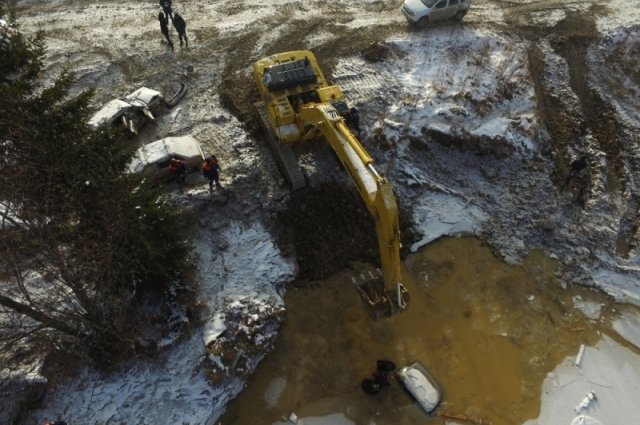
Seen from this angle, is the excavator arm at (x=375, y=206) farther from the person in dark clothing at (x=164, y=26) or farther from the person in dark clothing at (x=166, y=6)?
the person in dark clothing at (x=166, y=6)

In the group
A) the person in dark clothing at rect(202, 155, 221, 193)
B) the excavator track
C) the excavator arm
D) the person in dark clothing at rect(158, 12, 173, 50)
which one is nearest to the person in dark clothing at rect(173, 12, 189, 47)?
the person in dark clothing at rect(158, 12, 173, 50)

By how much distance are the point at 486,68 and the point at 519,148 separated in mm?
4164

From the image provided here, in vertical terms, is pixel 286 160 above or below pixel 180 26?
below

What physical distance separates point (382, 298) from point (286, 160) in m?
5.77

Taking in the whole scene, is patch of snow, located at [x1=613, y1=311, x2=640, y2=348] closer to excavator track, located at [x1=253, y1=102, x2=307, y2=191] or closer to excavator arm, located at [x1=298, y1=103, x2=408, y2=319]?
excavator arm, located at [x1=298, y1=103, x2=408, y2=319]

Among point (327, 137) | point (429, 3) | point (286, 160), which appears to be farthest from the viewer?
point (429, 3)

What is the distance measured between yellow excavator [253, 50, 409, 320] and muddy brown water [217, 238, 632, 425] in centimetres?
146

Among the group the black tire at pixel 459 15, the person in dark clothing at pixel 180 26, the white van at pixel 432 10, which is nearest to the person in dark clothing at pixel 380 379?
the white van at pixel 432 10

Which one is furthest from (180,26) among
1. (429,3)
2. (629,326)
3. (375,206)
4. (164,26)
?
(629,326)

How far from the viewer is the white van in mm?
20219

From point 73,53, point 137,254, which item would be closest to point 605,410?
point 137,254

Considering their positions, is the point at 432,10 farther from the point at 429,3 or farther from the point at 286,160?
the point at 286,160

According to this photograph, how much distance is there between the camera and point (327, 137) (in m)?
→ 11.9

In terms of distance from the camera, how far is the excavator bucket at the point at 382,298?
11.2m
